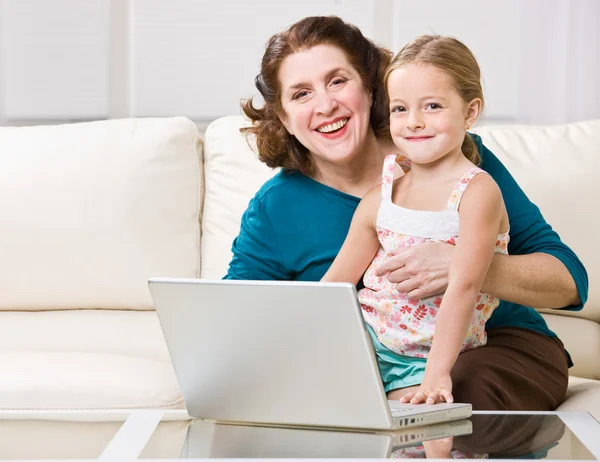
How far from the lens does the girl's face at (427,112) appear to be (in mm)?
1356

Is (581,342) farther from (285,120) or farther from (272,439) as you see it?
(272,439)

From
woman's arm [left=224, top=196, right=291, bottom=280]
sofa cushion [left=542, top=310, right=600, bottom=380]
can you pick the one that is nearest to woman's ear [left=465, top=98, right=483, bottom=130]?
woman's arm [left=224, top=196, right=291, bottom=280]

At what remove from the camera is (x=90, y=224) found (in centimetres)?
209

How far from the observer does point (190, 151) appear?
7.30 ft

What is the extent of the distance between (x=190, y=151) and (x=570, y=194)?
3.11 ft

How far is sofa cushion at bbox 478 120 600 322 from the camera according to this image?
1.94 metres

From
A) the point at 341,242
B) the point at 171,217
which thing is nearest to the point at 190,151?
the point at 171,217

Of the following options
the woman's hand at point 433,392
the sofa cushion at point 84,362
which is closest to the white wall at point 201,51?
the sofa cushion at point 84,362

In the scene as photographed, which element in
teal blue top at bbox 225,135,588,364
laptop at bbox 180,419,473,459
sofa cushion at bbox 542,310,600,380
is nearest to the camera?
laptop at bbox 180,419,473,459

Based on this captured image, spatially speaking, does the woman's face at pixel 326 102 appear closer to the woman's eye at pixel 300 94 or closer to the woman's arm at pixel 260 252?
the woman's eye at pixel 300 94

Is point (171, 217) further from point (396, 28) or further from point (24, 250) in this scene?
point (396, 28)

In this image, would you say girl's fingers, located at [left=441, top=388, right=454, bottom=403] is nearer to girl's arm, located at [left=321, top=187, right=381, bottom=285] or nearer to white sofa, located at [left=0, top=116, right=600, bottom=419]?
girl's arm, located at [left=321, top=187, right=381, bottom=285]

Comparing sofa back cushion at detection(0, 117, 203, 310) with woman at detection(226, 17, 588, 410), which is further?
sofa back cushion at detection(0, 117, 203, 310)

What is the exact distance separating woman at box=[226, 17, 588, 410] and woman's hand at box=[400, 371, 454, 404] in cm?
24
